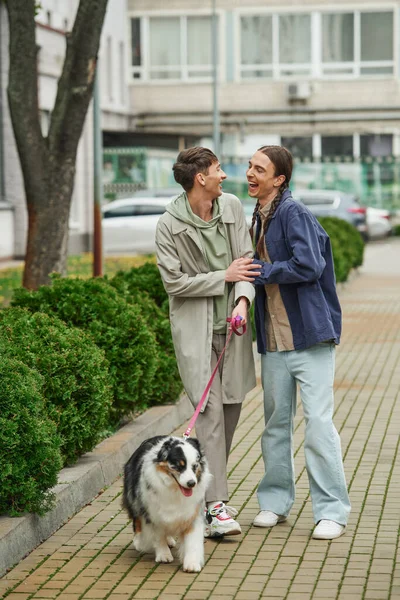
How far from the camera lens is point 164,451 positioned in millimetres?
5793

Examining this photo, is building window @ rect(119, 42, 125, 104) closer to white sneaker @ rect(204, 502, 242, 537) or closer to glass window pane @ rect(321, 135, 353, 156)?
glass window pane @ rect(321, 135, 353, 156)

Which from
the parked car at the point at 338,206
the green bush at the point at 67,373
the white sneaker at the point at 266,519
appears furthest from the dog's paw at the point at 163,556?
the parked car at the point at 338,206

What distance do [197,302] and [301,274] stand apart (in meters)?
0.56

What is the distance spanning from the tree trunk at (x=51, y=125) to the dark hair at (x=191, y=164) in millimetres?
7582

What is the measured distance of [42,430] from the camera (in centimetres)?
638

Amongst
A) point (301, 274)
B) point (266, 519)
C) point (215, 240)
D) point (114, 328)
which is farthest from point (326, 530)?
point (114, 328)

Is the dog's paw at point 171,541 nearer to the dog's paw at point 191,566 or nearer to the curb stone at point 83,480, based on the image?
the dog's paw at point 191,566

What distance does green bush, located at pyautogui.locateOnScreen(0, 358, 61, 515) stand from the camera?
243 inches

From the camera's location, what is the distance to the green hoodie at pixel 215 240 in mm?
6514

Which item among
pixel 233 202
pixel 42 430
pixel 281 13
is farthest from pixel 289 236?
pixel 281 13

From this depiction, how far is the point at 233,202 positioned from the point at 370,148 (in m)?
47.4

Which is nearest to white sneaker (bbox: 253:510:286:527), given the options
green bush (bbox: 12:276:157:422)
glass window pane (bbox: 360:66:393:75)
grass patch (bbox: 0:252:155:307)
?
green bush (bbox: 12:276:157:422)

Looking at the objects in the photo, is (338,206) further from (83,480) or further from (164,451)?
(164,451)

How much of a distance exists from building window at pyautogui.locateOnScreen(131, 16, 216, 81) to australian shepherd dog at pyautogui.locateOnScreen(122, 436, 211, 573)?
4715cm
